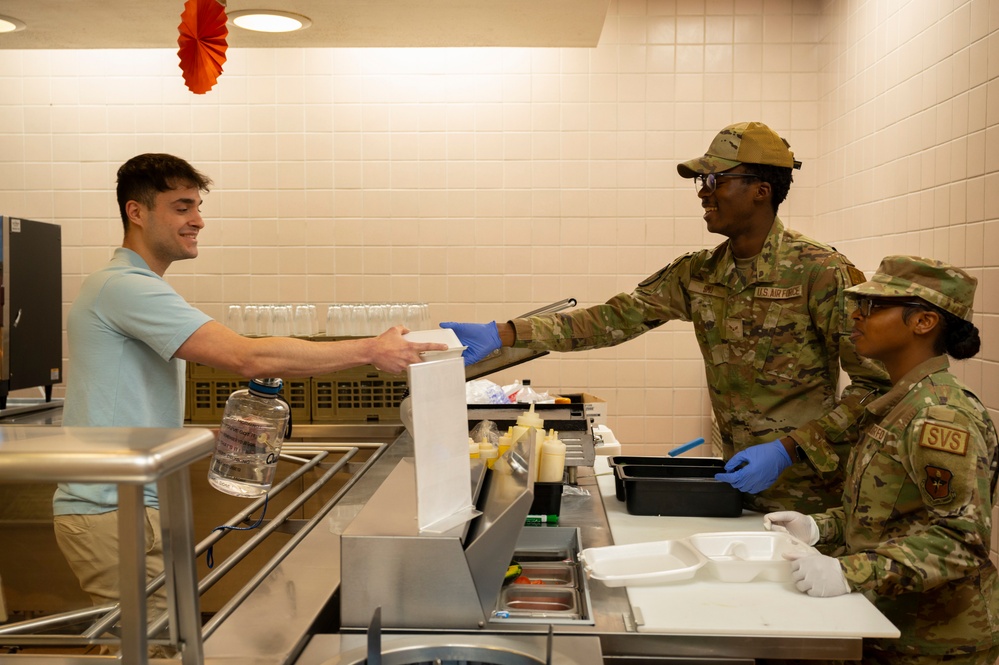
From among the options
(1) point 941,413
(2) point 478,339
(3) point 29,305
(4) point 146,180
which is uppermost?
(4) point 146,180

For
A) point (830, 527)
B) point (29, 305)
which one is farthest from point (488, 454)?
point (29, 305)

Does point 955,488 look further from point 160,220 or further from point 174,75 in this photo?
point 174,75

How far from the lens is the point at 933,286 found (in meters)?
1.84

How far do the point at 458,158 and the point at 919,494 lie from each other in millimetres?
3672

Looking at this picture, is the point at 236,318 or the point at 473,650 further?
the point at 236,318

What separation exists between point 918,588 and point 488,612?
0.86 m

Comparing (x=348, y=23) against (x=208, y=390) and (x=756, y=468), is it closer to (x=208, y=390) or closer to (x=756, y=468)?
(x=208, y=390)

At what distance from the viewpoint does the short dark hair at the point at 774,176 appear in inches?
97.3

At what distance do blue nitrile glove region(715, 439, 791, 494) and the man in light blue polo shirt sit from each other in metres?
0.87

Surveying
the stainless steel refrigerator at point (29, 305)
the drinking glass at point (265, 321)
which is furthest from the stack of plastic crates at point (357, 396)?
the stainless steel refrigerator at point (29, 305)

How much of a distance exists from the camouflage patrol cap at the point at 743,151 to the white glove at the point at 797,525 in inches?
40.6

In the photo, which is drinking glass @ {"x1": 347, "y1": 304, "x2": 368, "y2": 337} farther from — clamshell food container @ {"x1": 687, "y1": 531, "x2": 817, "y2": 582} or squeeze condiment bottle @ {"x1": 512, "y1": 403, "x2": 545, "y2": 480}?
clamshell food container @ {"x1": 687, "y1": 531, "x2": 817, "y2": 582}

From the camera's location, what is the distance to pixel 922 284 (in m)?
1.85

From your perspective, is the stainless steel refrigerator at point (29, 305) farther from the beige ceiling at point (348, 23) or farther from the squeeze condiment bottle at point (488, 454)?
the squeeze condiment bottle at point (488, 454)
